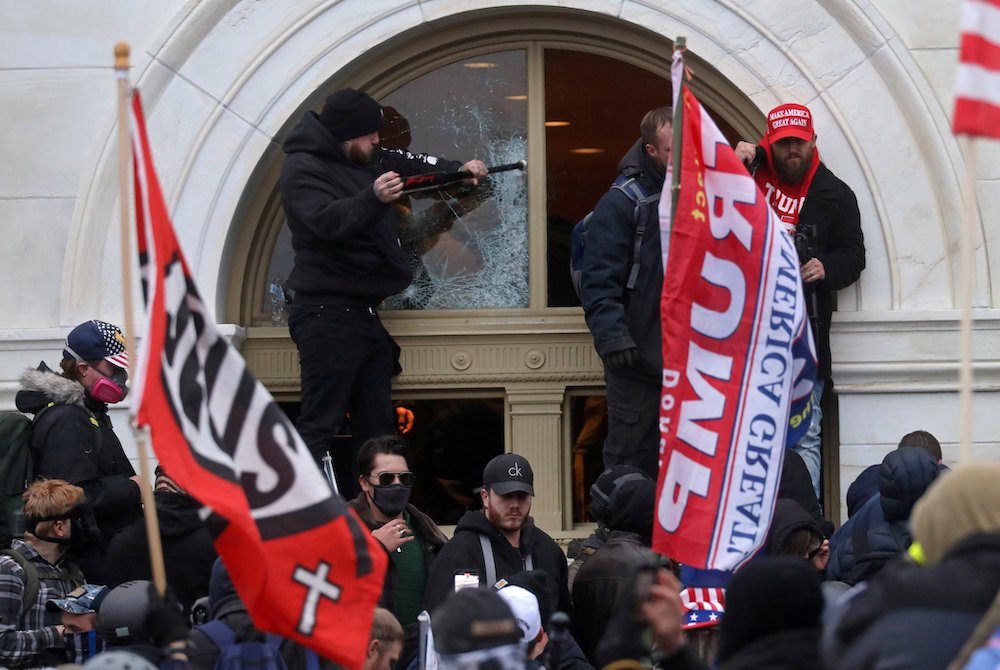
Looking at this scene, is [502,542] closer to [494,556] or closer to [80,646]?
[494,556]

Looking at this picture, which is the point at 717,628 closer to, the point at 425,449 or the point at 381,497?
the point at 381,497

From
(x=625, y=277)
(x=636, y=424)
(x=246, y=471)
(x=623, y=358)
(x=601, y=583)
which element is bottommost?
(x=601, y=583)

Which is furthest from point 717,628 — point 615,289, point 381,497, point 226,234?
point 226,234

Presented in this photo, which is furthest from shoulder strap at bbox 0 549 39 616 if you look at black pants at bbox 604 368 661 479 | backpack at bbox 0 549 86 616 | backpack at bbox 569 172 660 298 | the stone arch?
backpack at bbox 569 172 660 298

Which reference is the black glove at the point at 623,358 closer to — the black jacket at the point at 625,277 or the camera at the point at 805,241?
the black jacket at the point at 625,277

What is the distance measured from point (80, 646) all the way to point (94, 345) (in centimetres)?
155

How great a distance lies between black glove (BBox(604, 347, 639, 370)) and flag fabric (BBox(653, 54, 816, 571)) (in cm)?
214

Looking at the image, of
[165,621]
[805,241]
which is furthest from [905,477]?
[165,621]

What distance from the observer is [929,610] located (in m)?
4.05

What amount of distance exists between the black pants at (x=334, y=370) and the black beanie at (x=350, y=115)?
0.84 metres

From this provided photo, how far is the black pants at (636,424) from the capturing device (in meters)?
8.57

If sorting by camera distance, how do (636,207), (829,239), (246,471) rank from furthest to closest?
(829,239), (636,207), (246,471)

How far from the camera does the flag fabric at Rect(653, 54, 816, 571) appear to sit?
5938 millimetres

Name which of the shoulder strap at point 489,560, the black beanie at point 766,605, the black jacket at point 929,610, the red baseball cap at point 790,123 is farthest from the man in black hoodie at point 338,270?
the black jacket at point 929,610
